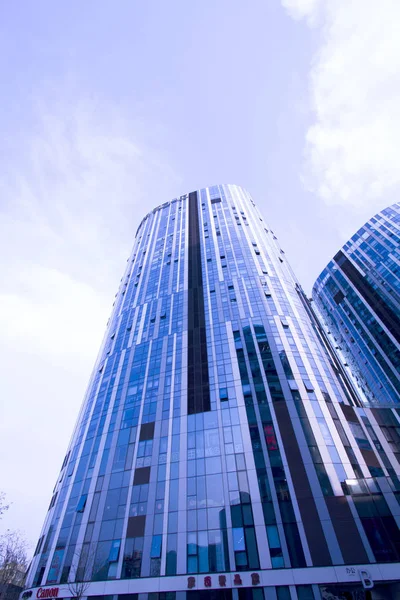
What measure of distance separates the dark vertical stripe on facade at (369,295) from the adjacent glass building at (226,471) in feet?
91.0

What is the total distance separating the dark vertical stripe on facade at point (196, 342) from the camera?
52062 mm

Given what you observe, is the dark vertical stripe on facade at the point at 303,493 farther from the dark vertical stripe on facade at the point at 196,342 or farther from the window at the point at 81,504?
the window at the point at 81,504

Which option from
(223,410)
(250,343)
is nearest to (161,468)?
(223,410)

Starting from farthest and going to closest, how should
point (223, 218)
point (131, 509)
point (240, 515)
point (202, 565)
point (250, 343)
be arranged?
point (223, 218)
point (250, 343)
point (131, 509)
point (240, 515)
point (202, 565)

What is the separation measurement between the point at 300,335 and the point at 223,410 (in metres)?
20.4

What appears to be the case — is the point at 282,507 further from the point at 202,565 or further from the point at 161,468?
the point at 161,468

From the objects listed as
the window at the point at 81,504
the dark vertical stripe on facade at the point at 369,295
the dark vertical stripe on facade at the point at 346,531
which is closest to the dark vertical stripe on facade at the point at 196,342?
the window at the point at 81,504

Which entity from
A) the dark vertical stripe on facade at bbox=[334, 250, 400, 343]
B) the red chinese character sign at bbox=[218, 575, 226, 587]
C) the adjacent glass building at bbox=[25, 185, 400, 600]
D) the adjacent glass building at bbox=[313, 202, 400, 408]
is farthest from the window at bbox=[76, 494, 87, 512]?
the dark vertical stripe on facade at bbox=[334, 250, 400, 343]

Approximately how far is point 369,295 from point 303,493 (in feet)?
231

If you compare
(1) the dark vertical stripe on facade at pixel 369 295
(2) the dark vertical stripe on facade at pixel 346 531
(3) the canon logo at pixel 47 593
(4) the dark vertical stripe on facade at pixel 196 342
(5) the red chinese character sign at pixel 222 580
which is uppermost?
(1) the dark vertical stripe on facade at pixel 369 295

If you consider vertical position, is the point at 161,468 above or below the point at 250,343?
below

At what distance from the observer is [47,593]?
3816 centimetres

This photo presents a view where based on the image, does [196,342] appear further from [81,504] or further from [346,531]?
[346,531]

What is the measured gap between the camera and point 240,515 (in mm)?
37875
